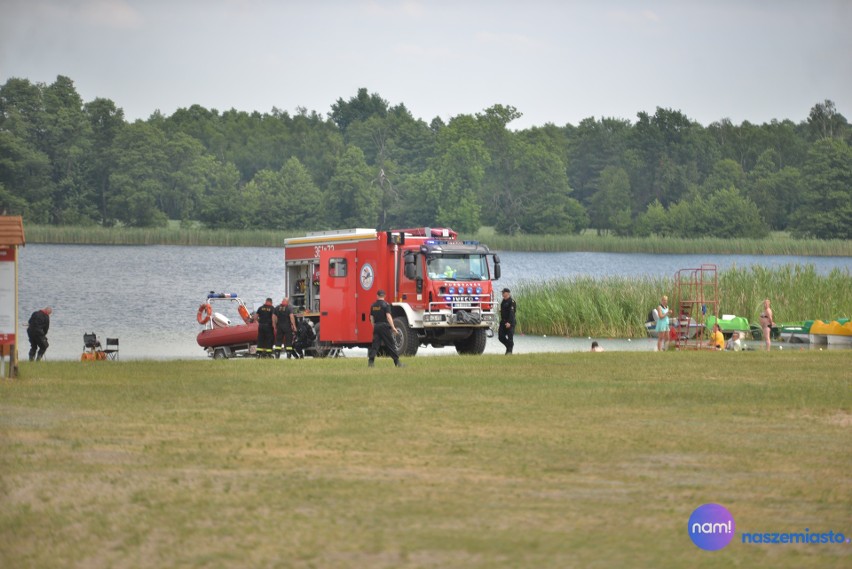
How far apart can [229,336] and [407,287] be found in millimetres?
6090

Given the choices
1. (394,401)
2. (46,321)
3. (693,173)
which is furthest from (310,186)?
(394,401)

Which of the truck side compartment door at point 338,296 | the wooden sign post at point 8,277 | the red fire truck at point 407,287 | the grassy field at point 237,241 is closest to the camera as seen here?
the wooden sign post at point 8,277

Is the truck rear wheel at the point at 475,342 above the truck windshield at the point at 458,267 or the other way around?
the other way around

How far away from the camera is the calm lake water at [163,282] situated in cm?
4519

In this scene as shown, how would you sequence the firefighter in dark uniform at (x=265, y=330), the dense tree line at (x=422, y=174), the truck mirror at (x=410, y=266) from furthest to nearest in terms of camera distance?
the dense tree line at (x=422, y=174)
the firefighter in dark uniform at (x=265, y=330)
the truck mirror at (x=410, y=266)

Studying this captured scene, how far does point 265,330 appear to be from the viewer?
34.3 metres

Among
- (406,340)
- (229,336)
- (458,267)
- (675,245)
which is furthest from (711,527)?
(675,245)

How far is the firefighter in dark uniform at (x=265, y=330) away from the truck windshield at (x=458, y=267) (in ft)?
13.4

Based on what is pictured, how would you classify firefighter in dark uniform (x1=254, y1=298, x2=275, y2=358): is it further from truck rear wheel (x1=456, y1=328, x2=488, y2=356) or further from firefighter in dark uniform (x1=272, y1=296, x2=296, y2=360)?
truck rear wheel (x1=456, y1=328, x2=488, y2=356)

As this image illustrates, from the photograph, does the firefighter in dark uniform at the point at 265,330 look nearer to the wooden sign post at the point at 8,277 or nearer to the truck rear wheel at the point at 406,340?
the truck rear wheel at the point at 406,340

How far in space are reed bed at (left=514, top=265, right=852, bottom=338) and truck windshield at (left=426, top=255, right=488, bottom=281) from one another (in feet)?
43.4

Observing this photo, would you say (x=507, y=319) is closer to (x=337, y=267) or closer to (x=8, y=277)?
(x=337, y=267)
